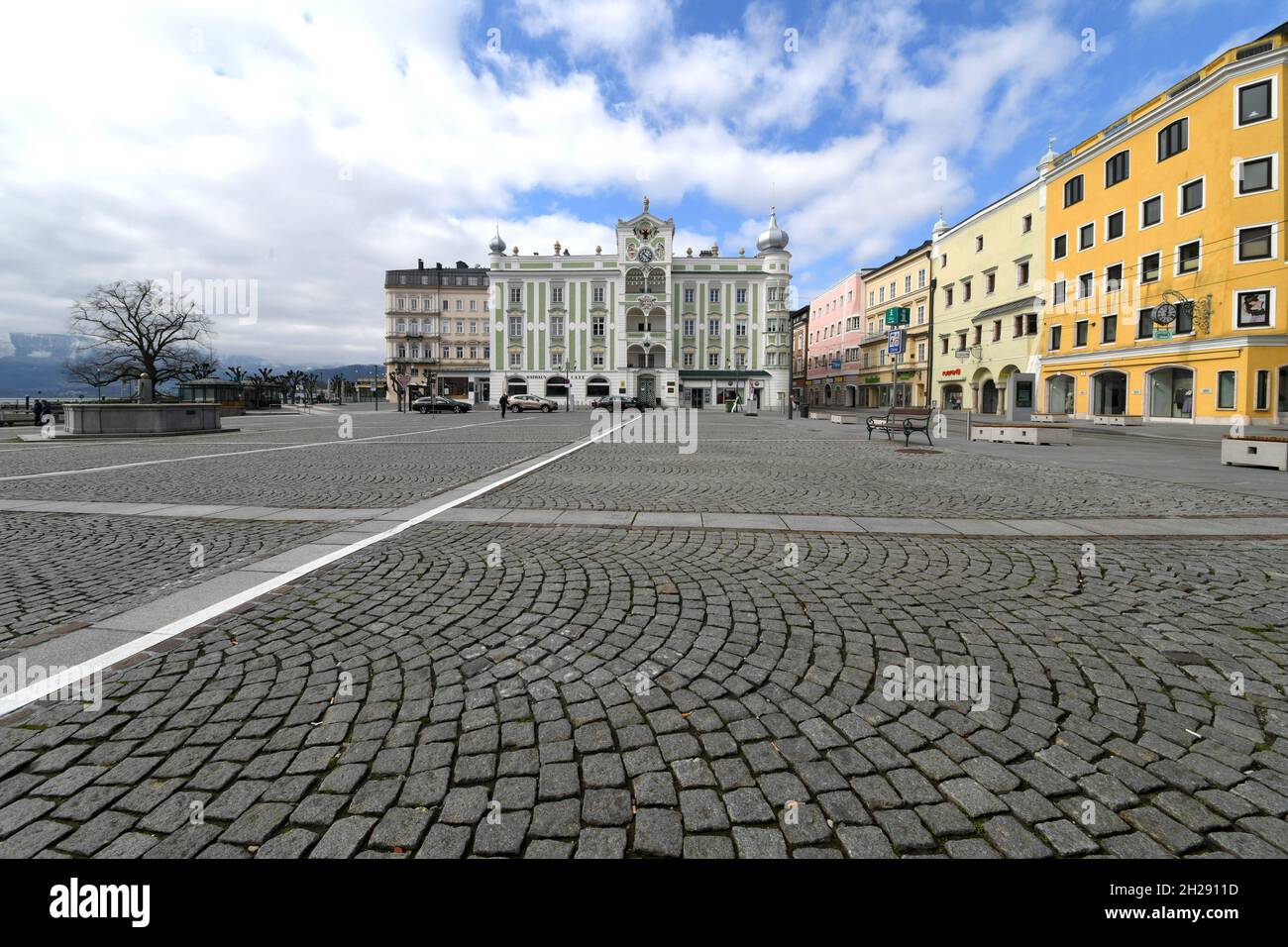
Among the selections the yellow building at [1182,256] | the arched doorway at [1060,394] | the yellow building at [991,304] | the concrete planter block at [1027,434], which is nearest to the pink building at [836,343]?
the yellow building at [991,304]

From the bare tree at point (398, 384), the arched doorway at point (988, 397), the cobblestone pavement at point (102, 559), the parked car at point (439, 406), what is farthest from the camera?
the bare tree at point (398, 384)

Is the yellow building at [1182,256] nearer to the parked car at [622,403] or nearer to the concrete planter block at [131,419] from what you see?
the parked car at [622,403]

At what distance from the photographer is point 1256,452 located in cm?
1241

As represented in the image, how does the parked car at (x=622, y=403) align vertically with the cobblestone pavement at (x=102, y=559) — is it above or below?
above

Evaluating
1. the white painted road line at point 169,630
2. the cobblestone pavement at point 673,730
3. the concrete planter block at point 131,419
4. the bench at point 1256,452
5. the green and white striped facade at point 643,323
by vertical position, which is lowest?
the cobblestone pavement at point 673,730

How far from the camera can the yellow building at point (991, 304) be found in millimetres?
39375

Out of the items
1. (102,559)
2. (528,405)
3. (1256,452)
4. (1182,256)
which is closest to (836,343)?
(528,405)

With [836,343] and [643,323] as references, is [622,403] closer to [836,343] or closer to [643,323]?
[643,323]

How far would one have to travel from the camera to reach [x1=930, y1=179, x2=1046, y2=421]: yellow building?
3938 cm

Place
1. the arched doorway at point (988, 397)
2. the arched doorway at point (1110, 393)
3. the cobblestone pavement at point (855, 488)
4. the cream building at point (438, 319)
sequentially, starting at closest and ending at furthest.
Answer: the cobblestone pavement at point (855, 488) → the arched doorway at point (1110, 393) → the arched doorway at point (988, 397) → the cream building at point (438, 319)

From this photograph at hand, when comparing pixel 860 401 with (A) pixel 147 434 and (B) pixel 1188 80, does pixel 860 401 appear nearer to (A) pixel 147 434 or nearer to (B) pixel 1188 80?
(B) pixel 1188 80

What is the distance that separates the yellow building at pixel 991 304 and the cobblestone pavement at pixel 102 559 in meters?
39.0
